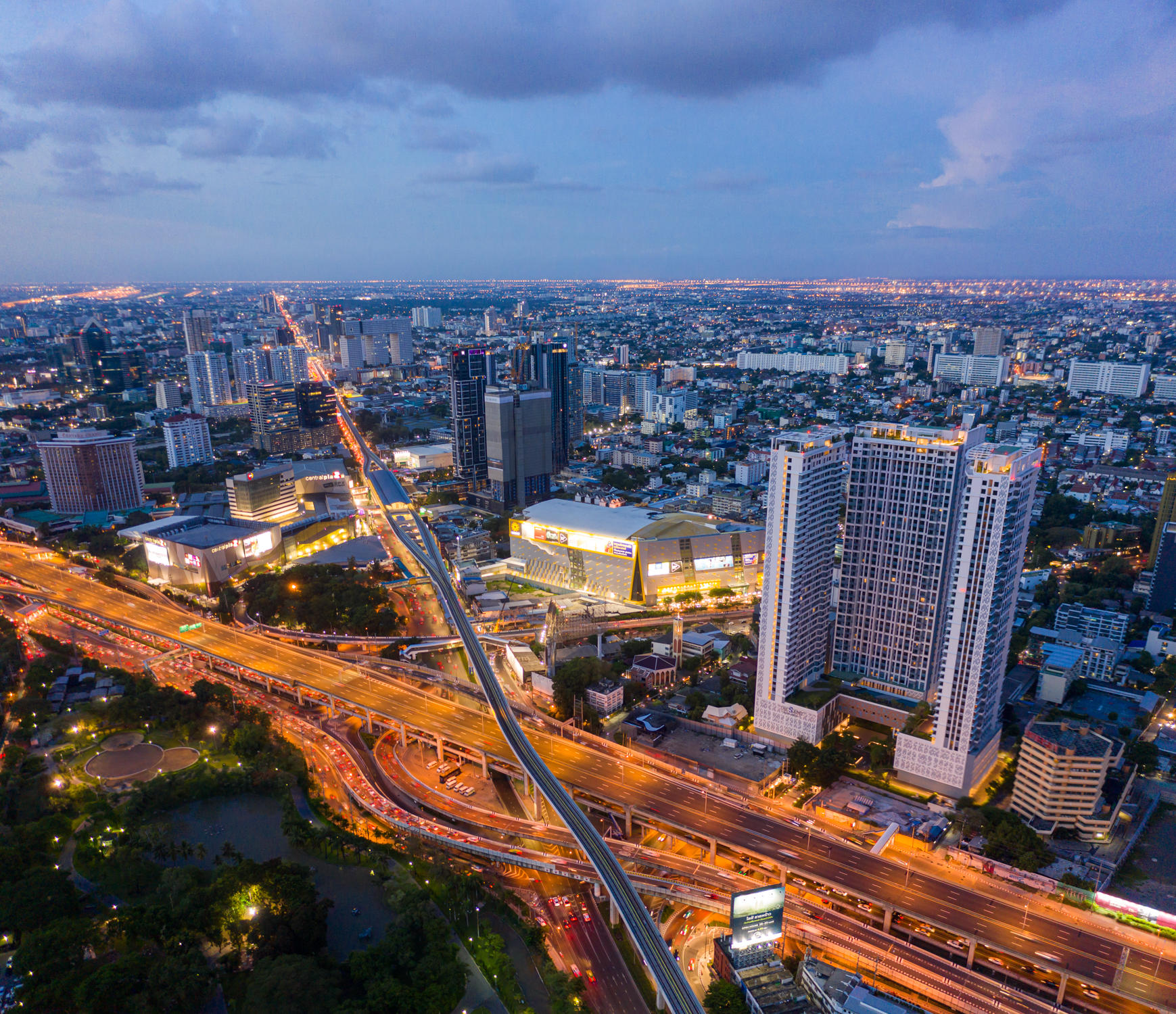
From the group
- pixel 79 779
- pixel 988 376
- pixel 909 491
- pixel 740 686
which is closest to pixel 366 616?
pixel 79 779

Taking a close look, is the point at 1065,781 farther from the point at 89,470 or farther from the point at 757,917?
the point at 89,470

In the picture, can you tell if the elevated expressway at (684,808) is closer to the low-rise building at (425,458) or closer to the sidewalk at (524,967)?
the sidewalk at (524,967)

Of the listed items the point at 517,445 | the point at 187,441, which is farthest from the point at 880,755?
the point at 187,441

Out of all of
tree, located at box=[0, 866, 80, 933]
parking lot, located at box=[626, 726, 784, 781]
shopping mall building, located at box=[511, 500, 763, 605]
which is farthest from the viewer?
shopping mall building, located at box=[511, 500, 763, 605]

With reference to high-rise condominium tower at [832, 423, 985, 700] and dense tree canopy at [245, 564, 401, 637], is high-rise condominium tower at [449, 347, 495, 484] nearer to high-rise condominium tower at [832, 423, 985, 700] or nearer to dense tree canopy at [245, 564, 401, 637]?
dense tree canopy at [245, 564, 401, 637]

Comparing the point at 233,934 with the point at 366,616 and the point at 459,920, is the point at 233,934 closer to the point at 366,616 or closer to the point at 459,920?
the point at 459,920

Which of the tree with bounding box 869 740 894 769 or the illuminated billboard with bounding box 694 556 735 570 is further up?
the illuminated billboard with bounding box 694 556 735 570

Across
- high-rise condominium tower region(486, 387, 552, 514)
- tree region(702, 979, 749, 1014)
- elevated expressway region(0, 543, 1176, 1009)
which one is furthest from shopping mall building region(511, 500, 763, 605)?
tree region(702, 979, 749, 1014)
